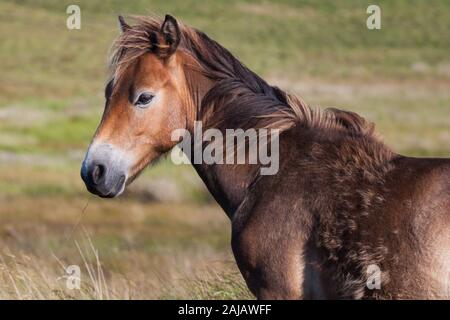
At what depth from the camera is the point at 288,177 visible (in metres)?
5.48

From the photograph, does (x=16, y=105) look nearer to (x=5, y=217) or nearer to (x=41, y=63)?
(x=5, y=217)

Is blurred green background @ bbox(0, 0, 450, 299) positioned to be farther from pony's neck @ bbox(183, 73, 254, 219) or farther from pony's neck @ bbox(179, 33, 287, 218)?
pony's neck @ bbox(183, 73, 254, 219)

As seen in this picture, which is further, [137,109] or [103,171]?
[137,109]

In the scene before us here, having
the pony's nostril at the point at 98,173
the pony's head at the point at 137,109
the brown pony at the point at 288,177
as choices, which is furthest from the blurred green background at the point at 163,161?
the pony's nostril at the point at 98,173

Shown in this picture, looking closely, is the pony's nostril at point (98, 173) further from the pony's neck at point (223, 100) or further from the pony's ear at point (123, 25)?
the pony's ear at point (123, 25)

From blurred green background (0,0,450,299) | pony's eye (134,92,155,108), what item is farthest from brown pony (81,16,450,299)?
blurred green background (0,0,450,299)

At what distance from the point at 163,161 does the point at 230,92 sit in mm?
695

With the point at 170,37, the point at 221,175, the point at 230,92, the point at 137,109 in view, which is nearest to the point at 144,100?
the point at 137,109

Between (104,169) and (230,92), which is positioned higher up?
(230,92)

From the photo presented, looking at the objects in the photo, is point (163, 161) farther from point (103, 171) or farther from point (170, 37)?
point (170, 37)

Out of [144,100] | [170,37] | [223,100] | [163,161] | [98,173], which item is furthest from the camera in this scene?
[163,161]

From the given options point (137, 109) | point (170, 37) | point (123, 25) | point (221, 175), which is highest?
point (123, 25)
